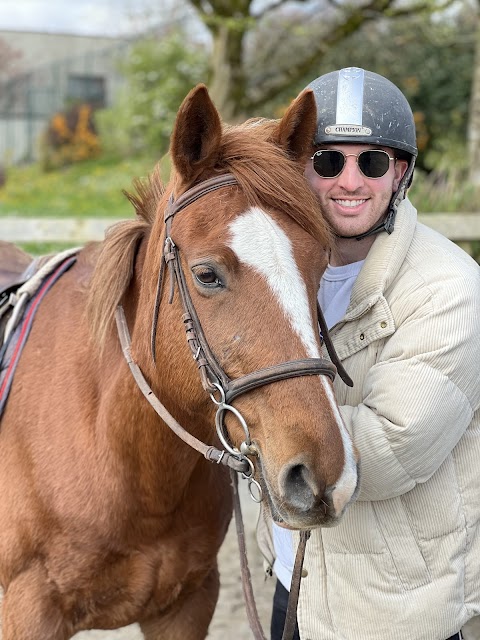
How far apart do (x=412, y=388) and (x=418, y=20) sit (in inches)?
507

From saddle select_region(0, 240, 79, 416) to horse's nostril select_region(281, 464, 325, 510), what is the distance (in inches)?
50.2

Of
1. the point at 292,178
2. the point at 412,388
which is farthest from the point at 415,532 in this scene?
the point at 292,178

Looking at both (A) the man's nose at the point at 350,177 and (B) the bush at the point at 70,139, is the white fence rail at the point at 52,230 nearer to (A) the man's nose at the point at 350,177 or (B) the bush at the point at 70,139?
(A) the man's nose at the point at 350,177

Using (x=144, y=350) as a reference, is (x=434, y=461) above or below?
below

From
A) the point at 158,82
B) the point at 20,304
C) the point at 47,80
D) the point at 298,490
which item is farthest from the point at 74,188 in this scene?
the point at 298,490

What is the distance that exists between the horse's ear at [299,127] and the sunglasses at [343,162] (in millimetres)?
88

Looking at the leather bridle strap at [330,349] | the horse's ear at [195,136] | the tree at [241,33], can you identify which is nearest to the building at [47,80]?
the tree at [241,33]

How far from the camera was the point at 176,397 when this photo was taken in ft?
7.01

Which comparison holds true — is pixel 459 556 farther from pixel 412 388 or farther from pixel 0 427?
pixel 0 427

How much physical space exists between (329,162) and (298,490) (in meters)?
1.00

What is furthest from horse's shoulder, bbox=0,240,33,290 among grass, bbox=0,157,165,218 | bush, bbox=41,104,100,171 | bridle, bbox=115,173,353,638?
bush, bbox=41,104,100,171

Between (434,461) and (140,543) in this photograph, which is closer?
(434,461)

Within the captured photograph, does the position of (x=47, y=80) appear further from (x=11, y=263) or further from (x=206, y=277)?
(x=206, y=277)

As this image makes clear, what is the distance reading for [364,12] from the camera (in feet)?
32.5
